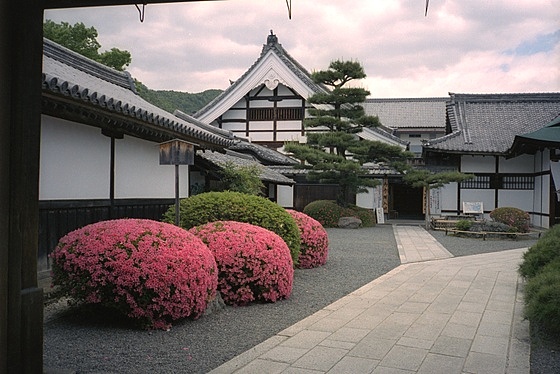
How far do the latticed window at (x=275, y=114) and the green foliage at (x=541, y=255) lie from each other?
1992 centimetres

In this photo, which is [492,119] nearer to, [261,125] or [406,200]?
[406,200]

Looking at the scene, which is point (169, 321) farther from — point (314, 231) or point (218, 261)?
point (314, 231)

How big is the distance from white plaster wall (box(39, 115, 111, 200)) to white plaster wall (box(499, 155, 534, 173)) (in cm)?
2007

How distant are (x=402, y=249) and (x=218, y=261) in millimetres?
8329

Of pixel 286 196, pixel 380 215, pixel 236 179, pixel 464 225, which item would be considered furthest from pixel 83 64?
pixel 380 215

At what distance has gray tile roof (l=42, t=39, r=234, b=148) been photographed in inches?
253

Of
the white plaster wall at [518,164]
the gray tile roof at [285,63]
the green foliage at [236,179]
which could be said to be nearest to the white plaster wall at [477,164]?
the white plaster wall at [518,164]

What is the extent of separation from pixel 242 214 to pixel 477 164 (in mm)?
18377

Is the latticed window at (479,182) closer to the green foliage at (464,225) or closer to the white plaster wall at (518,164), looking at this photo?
the white plaster wall at (518,164)

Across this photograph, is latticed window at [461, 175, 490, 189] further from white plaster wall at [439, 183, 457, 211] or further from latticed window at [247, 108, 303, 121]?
latticed window at [247, 108, 303, 121]

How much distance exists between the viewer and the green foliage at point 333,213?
21.9 meters

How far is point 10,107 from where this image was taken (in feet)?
10.8

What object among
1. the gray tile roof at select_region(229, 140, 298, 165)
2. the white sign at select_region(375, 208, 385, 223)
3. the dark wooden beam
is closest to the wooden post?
the dark wooden beam

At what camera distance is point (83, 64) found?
1212cm
